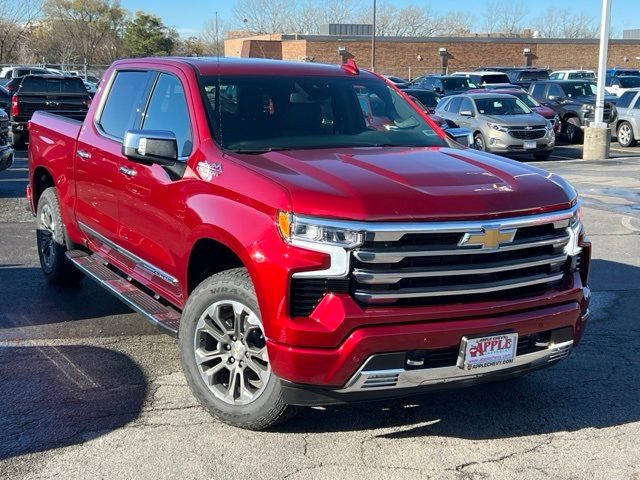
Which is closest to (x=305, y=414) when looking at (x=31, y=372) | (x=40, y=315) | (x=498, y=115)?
(x=31, y=372)

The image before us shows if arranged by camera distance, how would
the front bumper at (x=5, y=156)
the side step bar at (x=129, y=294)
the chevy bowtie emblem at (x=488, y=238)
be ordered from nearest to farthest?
the chevy bowtie emblem at (x=488, y=238) < the side step bar at (x=129, y=294) < the front bumper at (x=5, y=156)

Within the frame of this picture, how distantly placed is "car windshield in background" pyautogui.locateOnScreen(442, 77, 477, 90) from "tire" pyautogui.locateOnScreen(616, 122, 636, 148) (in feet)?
37.6

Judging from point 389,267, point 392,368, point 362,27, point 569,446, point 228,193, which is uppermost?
point 362,27

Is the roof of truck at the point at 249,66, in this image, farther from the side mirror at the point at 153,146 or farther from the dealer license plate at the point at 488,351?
the dealer license plate at the point at 488,351

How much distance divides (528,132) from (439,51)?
4493cm

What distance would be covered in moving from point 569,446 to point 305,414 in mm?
1457

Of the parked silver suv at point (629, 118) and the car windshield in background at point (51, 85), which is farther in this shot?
the parked silver suv at point (629, 118)

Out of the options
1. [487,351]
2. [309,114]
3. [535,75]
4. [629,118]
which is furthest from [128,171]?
[535,75]

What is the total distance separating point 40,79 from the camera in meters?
19.9

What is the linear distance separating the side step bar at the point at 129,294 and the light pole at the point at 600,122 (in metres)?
15.3

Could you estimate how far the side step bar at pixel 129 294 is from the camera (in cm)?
497

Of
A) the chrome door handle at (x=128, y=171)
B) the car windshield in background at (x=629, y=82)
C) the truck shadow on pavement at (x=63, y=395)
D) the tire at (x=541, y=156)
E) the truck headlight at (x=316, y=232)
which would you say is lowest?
the truck shadow on pavement at (x=63, y=395)

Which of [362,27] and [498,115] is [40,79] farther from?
[362,27]

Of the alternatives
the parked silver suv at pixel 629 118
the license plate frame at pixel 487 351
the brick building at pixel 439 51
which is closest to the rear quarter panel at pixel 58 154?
the license plate frame at pixel 487 351
